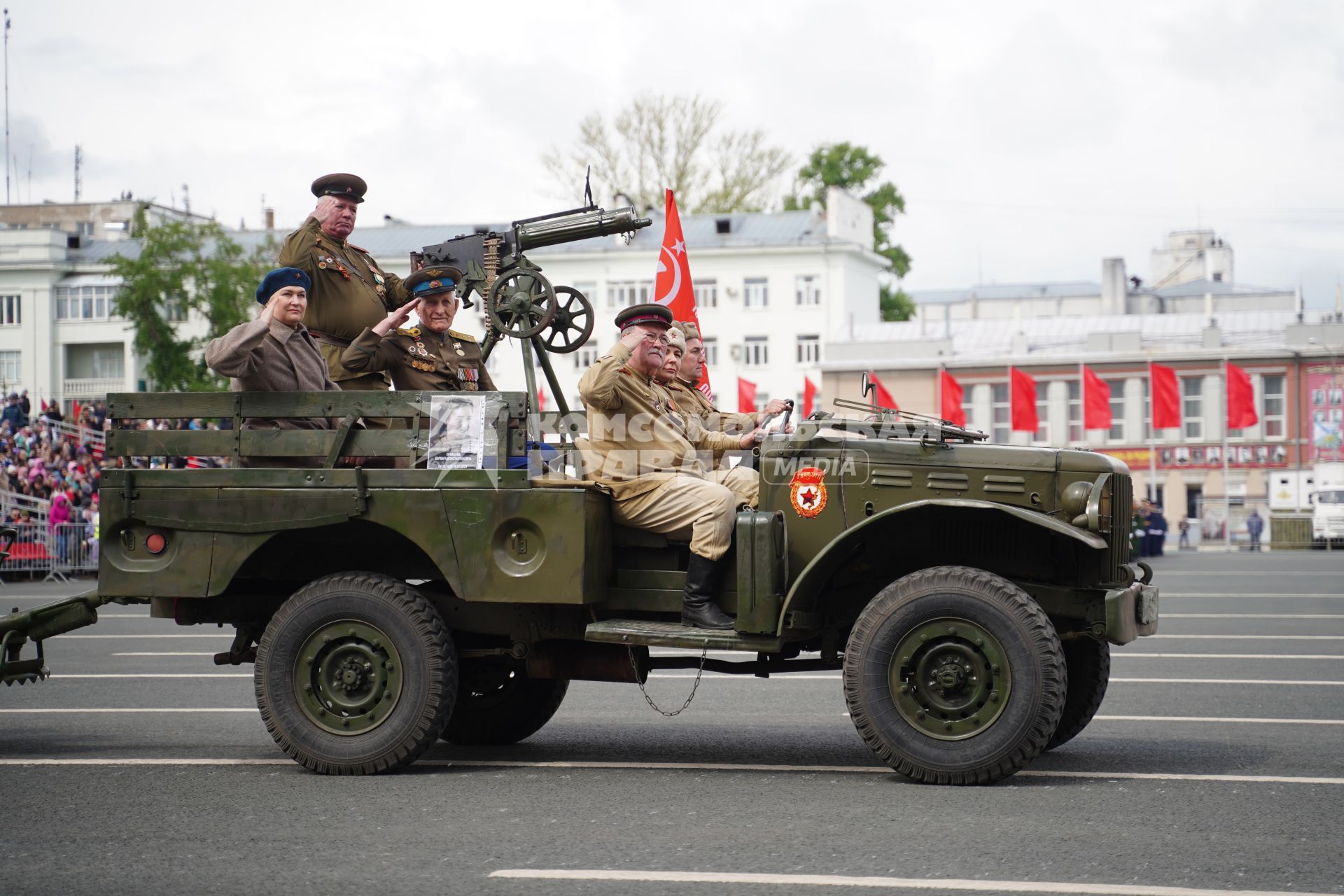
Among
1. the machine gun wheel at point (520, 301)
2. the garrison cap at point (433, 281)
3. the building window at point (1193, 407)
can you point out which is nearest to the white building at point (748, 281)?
the building window at point (1193, 407)

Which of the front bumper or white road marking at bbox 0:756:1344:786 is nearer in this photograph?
the front bumper

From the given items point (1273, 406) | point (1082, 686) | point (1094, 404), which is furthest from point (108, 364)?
point (1082, 686)

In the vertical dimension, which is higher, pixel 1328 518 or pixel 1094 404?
pixel 1094 404

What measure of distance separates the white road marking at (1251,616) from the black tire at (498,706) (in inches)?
426

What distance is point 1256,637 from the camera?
15750 mm

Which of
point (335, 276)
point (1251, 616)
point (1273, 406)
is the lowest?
point (1251, 616)

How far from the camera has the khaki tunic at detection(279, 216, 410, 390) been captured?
9.40 metres

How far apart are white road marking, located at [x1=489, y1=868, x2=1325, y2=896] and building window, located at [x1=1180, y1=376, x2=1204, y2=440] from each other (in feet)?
200

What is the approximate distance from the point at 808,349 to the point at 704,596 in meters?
63.1

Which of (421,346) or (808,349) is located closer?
(421,346)

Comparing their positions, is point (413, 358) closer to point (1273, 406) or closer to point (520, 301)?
point (520, 301)

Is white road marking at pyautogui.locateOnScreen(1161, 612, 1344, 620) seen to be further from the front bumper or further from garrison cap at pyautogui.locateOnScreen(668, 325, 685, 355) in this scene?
the front bumper

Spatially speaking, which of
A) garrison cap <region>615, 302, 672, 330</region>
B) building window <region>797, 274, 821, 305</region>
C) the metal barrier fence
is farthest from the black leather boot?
building window <region>797, 274, 821, 305</region>

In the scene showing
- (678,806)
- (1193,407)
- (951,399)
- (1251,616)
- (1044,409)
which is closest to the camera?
(678,806)
